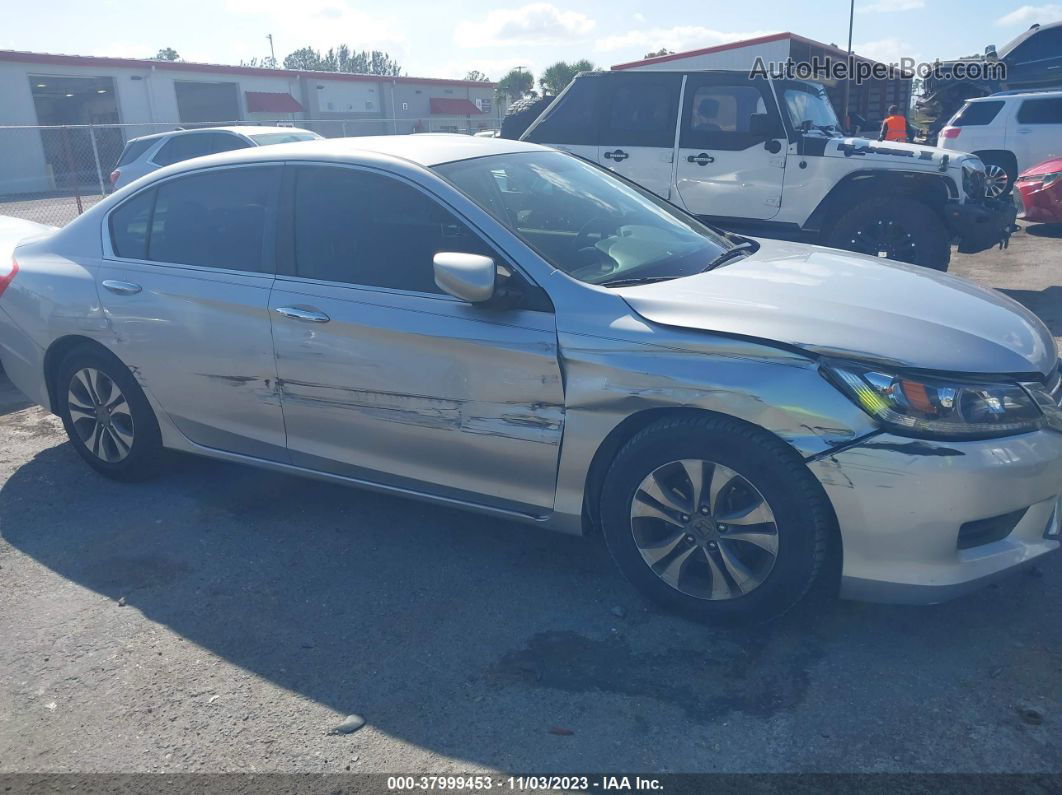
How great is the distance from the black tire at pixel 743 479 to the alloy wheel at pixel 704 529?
0.5 inches

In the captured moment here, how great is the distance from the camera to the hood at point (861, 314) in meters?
3.03

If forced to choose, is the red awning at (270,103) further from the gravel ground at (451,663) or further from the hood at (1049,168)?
the gravel ground at (451,663)

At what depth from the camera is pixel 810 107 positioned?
8.81 metres

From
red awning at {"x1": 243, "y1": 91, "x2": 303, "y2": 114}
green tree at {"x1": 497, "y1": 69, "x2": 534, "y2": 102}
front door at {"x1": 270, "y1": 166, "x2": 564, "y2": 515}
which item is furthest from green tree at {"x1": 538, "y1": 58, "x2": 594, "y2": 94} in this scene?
front door at {"x1": 270, "y1": 166, "x2": 564, "y2": 515}

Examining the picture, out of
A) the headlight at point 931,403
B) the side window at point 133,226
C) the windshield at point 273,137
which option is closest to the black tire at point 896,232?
the headlight at point 931,403

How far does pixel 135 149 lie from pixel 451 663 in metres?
12.8

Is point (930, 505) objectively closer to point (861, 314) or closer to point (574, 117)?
point (861, 314)

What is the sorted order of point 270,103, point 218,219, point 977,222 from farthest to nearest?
point 270,103
point 977,222
point 218,219

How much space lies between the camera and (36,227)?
22.8ft

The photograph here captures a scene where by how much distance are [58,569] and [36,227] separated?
3998 millimetres

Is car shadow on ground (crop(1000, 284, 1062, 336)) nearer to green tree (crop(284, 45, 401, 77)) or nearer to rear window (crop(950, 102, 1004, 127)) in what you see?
rear window (crop(950, 102, 1004, 127))

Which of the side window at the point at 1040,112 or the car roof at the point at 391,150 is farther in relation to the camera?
the side window at the point at 1040,112

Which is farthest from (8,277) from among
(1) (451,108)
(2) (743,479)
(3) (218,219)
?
(1) (451,108)

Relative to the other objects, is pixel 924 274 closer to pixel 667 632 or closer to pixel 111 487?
Result: pixel 667 632
